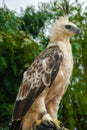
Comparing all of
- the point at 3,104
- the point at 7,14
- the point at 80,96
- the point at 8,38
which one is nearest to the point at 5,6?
the point at 7,14

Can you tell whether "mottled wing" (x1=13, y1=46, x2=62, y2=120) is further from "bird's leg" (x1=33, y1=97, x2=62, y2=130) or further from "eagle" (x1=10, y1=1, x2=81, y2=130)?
"bird's leg" (x1=33, y1=97, x2=62, y2=130)

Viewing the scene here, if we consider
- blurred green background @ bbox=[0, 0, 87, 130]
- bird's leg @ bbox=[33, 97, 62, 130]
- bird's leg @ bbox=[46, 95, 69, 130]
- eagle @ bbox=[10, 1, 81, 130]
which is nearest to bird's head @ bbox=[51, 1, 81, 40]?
eagle @ bbox=[10, 1, 81, 130]

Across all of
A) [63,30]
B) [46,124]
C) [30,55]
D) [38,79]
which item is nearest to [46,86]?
[38,79]

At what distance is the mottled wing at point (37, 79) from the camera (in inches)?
152

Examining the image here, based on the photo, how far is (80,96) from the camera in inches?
322

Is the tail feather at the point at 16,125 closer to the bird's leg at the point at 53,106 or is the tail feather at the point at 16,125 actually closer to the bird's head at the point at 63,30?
the bird's leg at the point at 53,106

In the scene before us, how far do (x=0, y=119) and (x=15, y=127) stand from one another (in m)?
2.72

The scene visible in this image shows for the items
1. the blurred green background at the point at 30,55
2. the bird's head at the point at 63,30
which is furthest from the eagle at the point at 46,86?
the blurred green background at the point at 30,55

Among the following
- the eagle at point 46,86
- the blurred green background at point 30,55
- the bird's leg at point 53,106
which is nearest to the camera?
the eagle at point 46,86

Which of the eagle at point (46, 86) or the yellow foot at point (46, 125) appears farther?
the eagle at point (46, 86)

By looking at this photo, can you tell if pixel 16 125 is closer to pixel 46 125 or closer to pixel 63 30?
pixel 46 125

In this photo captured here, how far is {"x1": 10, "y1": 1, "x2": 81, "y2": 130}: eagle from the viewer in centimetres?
385

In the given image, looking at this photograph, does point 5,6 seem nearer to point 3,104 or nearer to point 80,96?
point 3,104

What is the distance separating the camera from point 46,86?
3.89 meters
